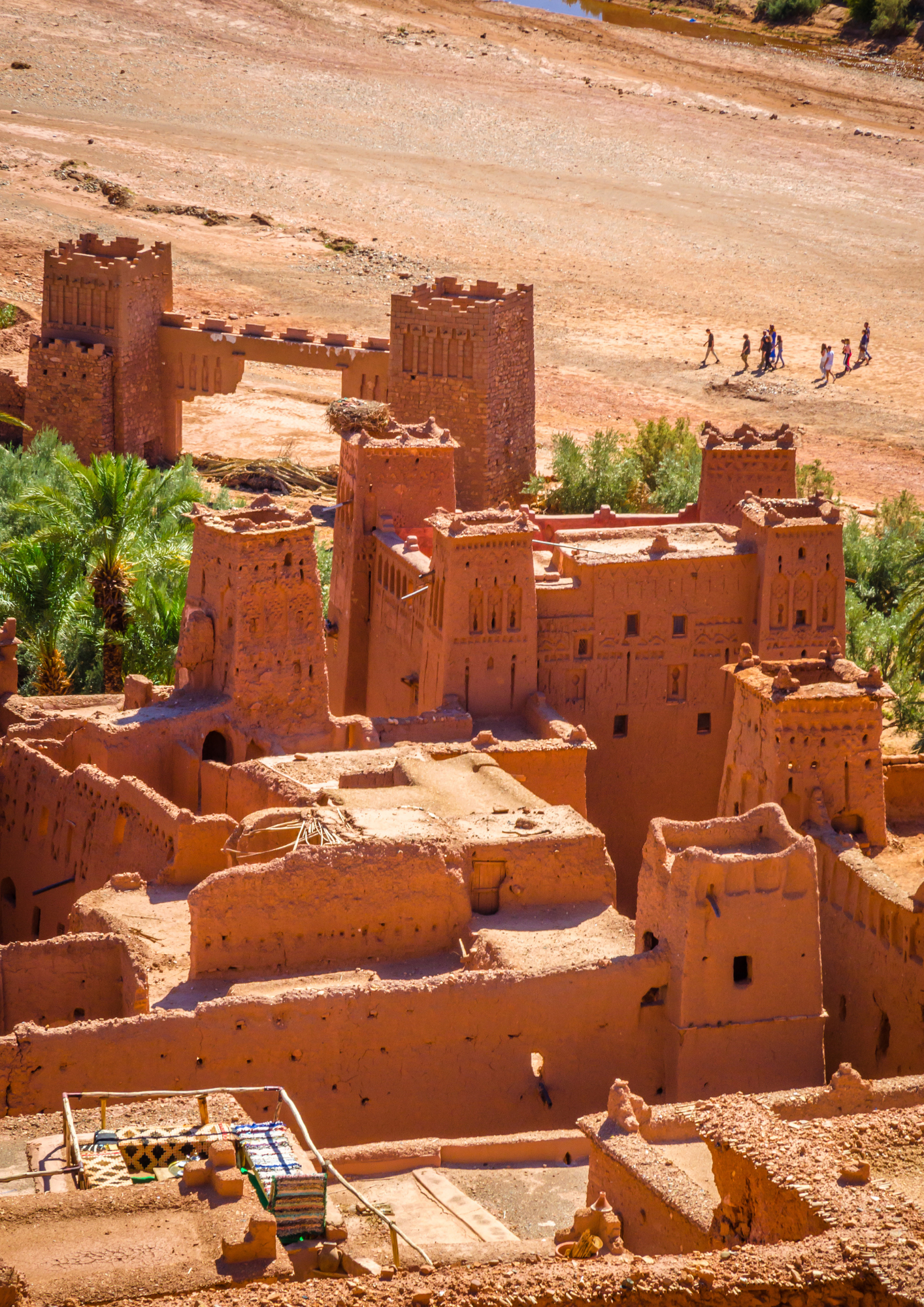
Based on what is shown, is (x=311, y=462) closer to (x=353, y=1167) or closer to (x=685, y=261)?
(x=685, y=261)

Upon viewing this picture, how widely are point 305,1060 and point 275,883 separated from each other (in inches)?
85.9

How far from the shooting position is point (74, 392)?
2016 inches

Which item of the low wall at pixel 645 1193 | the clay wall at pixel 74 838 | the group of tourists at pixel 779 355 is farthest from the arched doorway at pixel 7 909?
the group of tourists at pixel 779 355

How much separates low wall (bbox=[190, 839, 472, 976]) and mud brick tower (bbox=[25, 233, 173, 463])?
91.5 feet

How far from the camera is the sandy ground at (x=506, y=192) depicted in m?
62.4

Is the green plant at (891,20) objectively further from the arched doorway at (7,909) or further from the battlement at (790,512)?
the arched doorway at (7,909)

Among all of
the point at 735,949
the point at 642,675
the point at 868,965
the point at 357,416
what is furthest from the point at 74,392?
the point at 735,949

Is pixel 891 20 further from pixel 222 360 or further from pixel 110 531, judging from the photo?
pixel 110 531

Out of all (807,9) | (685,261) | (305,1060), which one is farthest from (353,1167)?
(807,9)

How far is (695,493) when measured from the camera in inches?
1897

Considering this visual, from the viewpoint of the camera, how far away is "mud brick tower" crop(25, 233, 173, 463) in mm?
51031

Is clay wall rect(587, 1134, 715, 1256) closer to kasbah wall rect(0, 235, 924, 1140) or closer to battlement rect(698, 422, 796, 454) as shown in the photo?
kasbah wall rect(0, 235, 924, 1140)

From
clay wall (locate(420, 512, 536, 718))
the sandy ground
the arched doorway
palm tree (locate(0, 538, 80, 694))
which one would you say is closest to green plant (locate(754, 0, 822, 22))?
the sandy ground

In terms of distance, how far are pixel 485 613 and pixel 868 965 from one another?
835 cm
